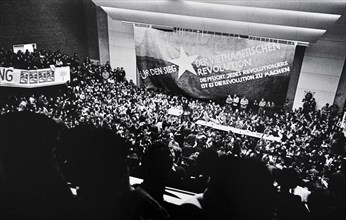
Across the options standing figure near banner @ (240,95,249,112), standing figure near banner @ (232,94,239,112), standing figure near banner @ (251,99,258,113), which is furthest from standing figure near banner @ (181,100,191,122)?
standing figure near banner @ (251,99,258,113)

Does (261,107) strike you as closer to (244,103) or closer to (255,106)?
(255,106)

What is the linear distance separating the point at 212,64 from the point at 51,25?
26.3ft

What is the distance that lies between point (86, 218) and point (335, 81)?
41.0ft

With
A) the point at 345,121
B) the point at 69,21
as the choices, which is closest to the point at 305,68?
the point at 345,121

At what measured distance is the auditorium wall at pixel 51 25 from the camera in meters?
12.5

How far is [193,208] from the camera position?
3.60 ft

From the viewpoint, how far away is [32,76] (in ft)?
→ 27.9

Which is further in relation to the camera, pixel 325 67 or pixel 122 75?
pixel 122 75

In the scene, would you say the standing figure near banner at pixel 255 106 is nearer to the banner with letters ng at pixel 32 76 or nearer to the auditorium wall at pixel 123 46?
the auditorium wall at pixel 123 46

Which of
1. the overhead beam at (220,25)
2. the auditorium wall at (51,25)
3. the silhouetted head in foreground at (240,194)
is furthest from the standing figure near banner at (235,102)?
the silhouetted head in foreground at (240,194)

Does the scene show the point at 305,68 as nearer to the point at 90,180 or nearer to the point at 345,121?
the point at 345,121

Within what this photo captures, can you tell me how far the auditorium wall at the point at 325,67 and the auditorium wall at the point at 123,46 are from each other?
822cm

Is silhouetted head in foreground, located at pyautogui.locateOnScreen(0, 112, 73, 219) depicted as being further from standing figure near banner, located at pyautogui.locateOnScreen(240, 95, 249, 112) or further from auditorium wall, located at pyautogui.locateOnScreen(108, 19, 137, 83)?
auditorium wall, located at pyautogui.locateOnScreen(108, 19, 137, 83)

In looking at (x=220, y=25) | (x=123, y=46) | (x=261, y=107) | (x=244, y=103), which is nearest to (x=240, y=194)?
(x=220, y=25)
